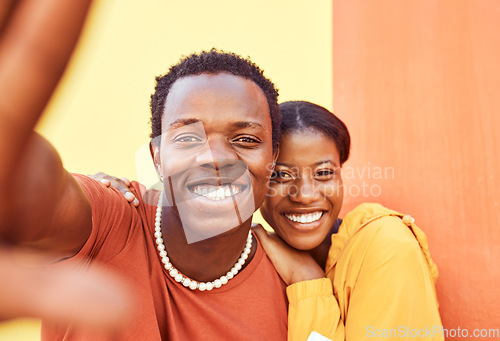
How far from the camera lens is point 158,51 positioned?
226cm

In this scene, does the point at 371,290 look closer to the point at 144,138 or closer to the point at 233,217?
the point at 233,217

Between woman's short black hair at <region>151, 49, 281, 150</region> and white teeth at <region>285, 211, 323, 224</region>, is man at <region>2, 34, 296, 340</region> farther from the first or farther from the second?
white teeth at <region>285, 211, 323, 224</region>

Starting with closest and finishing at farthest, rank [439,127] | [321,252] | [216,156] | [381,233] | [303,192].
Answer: [216,156] → [381,233] → [303,192] → [321,252] → [439,127]

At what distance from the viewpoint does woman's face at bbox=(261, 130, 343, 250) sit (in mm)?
1389

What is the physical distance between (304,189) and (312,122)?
0.24 meters

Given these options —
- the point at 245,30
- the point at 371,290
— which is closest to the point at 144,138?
the point at 245,30

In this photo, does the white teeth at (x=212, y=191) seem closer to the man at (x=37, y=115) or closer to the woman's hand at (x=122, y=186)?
the woman's hand at (x=122, y=186)

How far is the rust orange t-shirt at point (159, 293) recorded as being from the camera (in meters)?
0.90

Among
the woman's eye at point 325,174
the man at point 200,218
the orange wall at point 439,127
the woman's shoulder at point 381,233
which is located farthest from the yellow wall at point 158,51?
the man at point 200,218

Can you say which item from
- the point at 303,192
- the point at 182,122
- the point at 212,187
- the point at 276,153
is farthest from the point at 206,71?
the point at 303,192

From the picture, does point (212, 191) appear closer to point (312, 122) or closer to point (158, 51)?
point (312, 122)

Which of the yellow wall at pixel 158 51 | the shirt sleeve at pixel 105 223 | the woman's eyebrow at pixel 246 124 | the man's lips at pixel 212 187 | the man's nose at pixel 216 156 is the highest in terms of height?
the yellow wall at pixel 158 51

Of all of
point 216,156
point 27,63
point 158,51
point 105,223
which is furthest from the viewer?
point 158,51

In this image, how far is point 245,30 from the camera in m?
2.26
